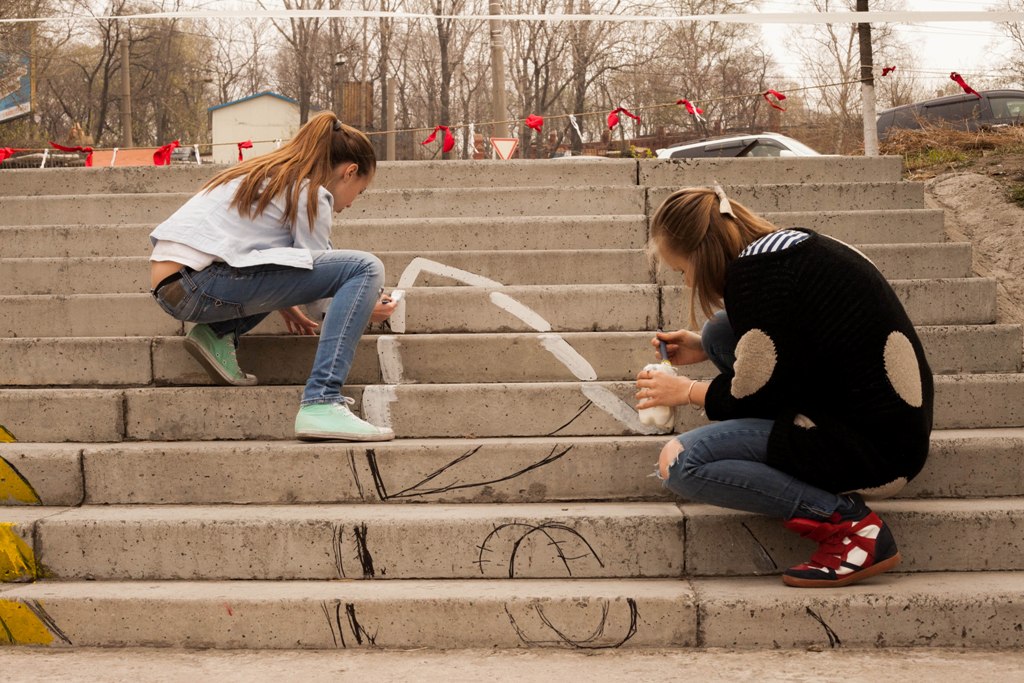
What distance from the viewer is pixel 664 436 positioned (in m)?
3.86

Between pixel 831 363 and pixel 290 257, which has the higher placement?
pixel 290 257

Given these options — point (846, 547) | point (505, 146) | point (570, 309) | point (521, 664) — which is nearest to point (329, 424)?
point (521, 664)

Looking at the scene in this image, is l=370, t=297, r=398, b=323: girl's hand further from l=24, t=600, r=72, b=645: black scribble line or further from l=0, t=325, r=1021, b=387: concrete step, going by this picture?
l=24, t=600, r=72, b=645: black scribble line

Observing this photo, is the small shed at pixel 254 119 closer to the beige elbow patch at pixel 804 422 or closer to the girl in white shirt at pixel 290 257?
the girl in white shirt at pixel 290 257

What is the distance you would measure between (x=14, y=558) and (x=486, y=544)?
1.54 meters

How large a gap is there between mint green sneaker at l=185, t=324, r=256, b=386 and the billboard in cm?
2517

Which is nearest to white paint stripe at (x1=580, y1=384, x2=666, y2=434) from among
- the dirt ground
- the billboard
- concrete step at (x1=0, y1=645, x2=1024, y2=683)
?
concrete step at (x1=0, y1=645, x2=1024, y2=683)

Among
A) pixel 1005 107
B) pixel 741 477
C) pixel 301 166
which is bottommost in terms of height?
pixel 741 477

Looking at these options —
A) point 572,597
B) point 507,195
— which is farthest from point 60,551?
point 507,195

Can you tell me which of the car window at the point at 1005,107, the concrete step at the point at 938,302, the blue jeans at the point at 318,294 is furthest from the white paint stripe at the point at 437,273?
the car window at the point at 1005,107

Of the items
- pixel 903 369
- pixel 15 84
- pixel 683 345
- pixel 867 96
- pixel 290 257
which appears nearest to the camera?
pixel 903 369

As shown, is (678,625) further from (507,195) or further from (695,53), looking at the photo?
(695,53)

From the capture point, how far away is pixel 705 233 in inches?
123

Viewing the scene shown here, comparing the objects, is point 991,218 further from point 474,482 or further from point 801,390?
point 474,482
